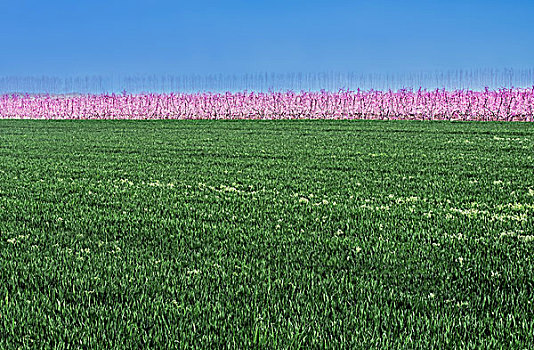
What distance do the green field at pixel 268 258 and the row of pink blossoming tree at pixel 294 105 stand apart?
60.0ft

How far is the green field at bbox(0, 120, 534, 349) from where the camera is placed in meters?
2.70

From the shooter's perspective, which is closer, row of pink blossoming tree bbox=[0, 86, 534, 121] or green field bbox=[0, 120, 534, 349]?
green field bbox=[0, 120, 534, 349]

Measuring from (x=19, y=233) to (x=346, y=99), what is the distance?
23995 mm

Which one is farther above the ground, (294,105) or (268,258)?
(294,105)

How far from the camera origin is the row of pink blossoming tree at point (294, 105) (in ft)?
80.6

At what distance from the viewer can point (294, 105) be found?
27734 mm

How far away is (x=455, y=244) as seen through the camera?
13.3ft

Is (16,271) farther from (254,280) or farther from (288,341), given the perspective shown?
(288,341)

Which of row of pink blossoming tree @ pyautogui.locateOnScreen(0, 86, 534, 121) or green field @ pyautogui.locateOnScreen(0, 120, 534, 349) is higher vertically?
row of pink blossoming tree @ pyautogui.locateOnScreen(0, 86, 534, 121)

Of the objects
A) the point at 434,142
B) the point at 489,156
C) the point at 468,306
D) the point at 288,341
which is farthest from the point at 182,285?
the point at 434,142

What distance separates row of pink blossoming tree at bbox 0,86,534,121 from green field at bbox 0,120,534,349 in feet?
60.0

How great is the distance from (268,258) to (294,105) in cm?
2443

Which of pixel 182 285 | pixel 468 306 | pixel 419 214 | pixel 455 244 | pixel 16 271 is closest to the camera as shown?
pixel 468 306

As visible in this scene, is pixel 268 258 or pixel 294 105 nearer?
pixel 268 258
